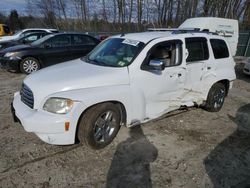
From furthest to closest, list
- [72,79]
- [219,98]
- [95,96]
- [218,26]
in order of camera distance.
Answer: [218,26] < [219,98] < [72,79] < [95,96]

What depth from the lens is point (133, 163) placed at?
9.97 feet

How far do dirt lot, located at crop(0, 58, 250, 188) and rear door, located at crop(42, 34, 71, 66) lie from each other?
4.16 meters

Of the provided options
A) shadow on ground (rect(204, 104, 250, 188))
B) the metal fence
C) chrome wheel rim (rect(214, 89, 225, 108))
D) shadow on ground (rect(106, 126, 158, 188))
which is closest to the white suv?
chrome wheel rim (rect(214, 89, 225, 108))

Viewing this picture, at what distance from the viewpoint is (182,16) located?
69.6ft

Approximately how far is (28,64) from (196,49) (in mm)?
6290

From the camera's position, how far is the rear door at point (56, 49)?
26.6 feet

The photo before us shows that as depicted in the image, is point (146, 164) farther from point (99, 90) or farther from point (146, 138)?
point (99, 90)

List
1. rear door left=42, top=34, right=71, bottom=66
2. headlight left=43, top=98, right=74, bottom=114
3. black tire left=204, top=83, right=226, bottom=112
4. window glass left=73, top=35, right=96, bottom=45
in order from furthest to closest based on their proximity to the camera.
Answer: window glass left=73, top=35, right=96, bottom=45, rear door left=42, top=34, right=71, bottom=66, black tire left=204, top=83, right=226, bottom=112, headlight left=43, top=98, right=74, bottom=114

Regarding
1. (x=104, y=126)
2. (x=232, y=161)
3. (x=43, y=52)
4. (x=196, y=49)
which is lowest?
(x=232, y=161)

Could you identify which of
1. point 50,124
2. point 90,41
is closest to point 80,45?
point 90,41

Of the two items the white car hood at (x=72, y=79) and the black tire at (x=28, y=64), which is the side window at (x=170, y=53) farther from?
the black tire at (x=28, y=64)

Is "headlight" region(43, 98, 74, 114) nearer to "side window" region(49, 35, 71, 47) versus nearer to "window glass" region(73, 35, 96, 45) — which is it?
"side window" region(49, 35, 71, 47)

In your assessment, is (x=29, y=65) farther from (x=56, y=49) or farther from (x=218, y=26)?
(x=218, y=26)

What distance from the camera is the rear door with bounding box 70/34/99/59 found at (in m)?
8.69
